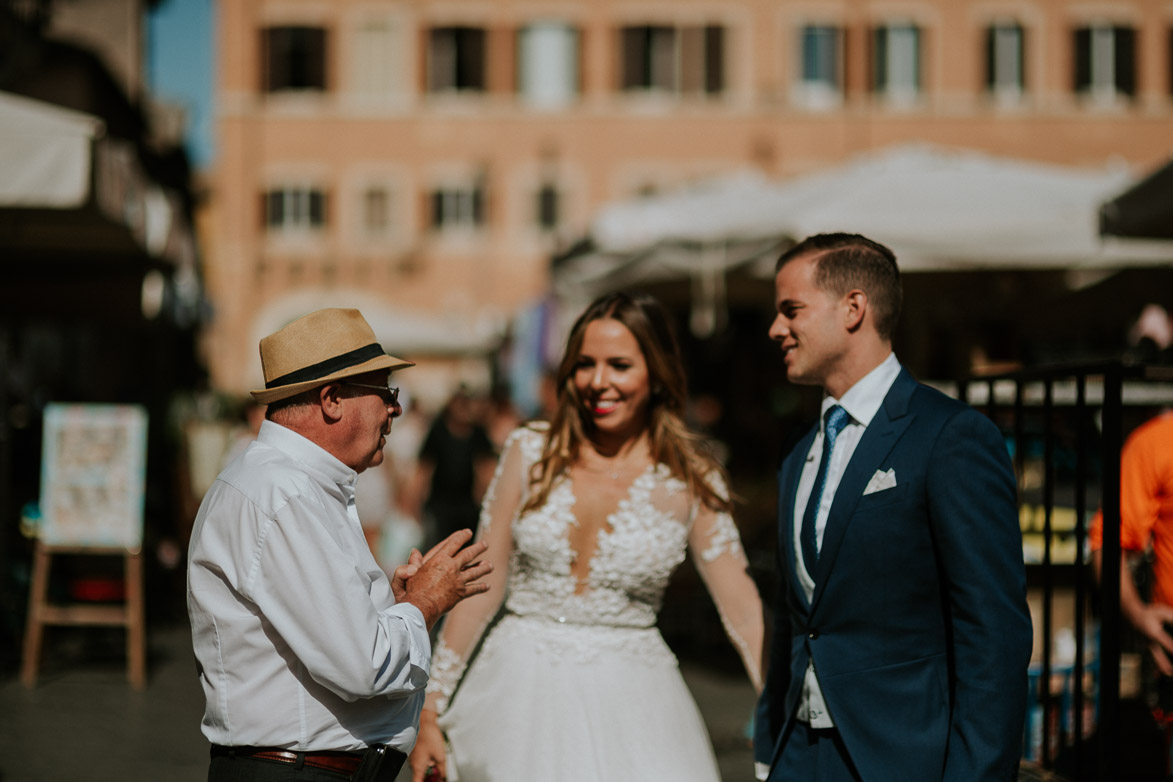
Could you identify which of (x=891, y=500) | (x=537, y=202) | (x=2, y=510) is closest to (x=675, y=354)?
(x=891, y=500)

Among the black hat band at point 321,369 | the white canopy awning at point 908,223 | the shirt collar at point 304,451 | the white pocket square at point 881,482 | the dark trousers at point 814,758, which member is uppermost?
the white canopy awning at point 908,223

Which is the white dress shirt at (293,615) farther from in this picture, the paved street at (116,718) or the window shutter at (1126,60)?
the window shutter at (1126,60)

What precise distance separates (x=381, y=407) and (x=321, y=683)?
642mm

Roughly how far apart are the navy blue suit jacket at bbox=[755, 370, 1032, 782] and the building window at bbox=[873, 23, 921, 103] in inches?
1161

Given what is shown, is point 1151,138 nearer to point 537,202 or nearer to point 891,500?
point 537,202

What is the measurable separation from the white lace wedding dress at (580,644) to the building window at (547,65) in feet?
91.6

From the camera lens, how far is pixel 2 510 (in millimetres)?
8508

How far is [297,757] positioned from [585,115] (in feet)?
95.3

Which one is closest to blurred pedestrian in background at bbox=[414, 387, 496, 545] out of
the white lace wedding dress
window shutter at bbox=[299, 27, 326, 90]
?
the white lace wedding dress

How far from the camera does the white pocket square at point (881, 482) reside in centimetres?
276

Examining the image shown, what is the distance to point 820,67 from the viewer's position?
30.9 metres

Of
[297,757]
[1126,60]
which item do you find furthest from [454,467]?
[1126,60]

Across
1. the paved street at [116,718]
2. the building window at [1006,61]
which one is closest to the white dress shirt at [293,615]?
the paved street at [116,718]

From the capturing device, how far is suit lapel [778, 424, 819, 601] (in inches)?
120
